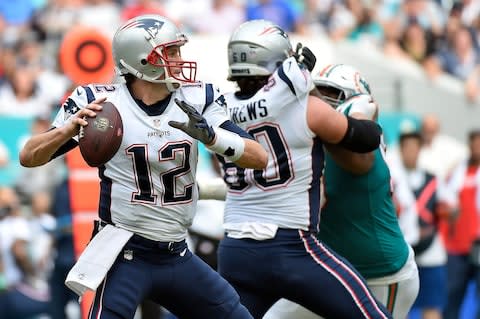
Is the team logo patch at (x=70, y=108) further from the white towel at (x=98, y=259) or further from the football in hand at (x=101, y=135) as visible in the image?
the white towel at (x=98, y=259)

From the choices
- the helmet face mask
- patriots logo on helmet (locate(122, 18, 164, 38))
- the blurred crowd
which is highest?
patriots logo on helmet (locate(122, 18, 164, 38))

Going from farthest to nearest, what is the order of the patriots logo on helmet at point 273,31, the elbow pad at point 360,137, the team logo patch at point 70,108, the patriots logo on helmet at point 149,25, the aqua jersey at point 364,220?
the aqua jersey at point 364,220, the patriots logo on helmet at point 273,31, the elbow pad at point 360,137, the patriots logo on helmet at point 149,25, the team logo patch at point 70,108

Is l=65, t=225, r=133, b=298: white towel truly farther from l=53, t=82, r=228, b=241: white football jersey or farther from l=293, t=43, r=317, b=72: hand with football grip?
l=293, t=43, r=317, b=72: hand with football grip

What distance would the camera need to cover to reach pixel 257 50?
5773 mm

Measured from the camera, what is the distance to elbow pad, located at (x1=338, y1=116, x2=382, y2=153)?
5.57 metres

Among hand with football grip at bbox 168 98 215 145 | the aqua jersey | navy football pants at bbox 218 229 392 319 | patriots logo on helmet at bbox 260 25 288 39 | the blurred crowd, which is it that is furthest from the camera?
the blurred crowd

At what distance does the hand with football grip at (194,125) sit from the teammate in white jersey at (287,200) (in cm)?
75

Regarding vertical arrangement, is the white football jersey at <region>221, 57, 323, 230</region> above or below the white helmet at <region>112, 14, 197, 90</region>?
below

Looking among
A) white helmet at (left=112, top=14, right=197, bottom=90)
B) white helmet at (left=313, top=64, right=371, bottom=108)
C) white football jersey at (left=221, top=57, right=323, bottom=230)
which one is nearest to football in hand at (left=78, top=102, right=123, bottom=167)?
white helmet at (left=112, top=14, right=197, bottom=90)

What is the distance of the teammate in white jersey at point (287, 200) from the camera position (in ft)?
18.0

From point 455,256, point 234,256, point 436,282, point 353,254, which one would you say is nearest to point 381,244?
point 353,254

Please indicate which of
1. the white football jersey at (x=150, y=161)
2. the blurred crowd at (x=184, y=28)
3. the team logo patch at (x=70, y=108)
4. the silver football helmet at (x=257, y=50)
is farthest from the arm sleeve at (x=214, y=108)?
the blurred crowd at (x=184, y=28)

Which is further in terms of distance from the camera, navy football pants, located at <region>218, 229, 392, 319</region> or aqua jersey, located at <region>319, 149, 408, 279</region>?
aqua jersey, located at <region>319, 149, 408, 279</region>

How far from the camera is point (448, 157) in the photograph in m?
14.0
